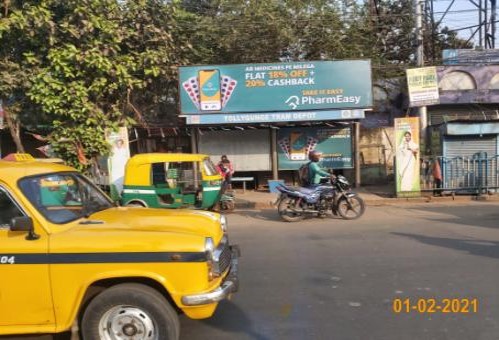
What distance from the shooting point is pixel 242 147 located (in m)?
18.0

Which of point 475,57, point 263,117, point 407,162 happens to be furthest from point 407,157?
point 475,57

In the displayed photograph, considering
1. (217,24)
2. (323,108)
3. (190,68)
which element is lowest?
(323,108)

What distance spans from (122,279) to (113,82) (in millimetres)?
9406

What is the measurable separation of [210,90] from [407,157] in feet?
22.0

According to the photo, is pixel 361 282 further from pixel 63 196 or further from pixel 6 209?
pixel 6 209

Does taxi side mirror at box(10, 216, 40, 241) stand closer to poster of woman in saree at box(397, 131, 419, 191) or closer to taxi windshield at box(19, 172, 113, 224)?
taxi windshield at box(19, 172, 113, 224)

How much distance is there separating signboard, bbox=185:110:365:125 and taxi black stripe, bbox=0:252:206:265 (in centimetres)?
1305

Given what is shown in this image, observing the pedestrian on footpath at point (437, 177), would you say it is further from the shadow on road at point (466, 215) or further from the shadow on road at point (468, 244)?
the shadow on road at point (468, 244)

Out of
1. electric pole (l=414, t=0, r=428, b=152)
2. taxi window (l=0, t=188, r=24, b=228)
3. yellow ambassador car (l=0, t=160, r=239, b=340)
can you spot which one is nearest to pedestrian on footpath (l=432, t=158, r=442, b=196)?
electric pole (l=414, t=0, r=428, b=152)

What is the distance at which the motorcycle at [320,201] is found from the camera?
36.7ft

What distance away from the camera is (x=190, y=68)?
16.5 meters

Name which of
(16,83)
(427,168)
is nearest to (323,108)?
(427,168)

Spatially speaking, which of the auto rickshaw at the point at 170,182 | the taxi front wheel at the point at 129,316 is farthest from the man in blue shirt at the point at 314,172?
the taxi front wheel at the point at 129,316

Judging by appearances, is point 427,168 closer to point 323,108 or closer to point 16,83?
point 323,108
